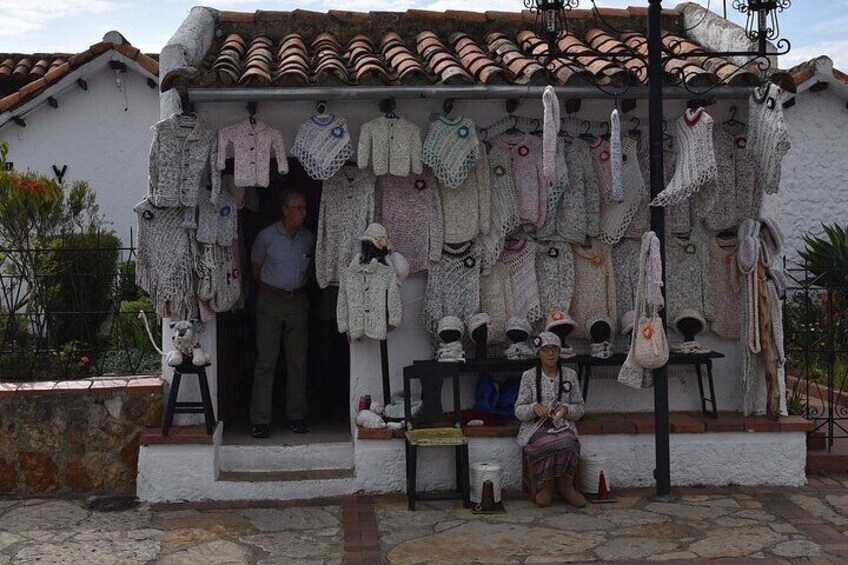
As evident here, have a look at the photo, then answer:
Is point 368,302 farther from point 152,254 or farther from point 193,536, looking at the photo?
point 193,536

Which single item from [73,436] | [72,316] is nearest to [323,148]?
[73,436]

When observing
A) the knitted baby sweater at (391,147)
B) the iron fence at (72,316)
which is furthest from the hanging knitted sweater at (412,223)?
the iron fence at (72,316)

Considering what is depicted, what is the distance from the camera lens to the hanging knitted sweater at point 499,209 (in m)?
8.29

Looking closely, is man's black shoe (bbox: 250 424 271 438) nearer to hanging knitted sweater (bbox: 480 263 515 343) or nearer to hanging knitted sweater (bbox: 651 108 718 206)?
hanging knitted sweater (bbox: 480 263 515 343)

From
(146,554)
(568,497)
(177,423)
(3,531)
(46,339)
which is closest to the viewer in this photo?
(146,554)

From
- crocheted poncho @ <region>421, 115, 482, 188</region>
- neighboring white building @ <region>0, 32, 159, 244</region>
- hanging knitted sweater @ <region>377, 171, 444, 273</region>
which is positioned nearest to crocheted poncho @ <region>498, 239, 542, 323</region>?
hanging knitted sweater @ <region>377, 171, 444, 273</region>

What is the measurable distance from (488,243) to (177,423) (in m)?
2.98

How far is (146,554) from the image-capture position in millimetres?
6637

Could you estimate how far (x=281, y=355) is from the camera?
10.1 meters

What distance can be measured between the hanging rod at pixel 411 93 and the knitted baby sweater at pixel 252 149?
327mm

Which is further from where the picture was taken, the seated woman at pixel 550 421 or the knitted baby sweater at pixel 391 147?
the knitted baby sweater at pixel 391 147

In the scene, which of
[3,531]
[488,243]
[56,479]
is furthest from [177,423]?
[488,243]

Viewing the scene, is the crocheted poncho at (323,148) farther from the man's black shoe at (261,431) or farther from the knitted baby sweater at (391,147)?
the man's black shoe at (261,431)

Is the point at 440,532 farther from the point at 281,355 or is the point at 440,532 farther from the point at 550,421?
the point at 281,355
